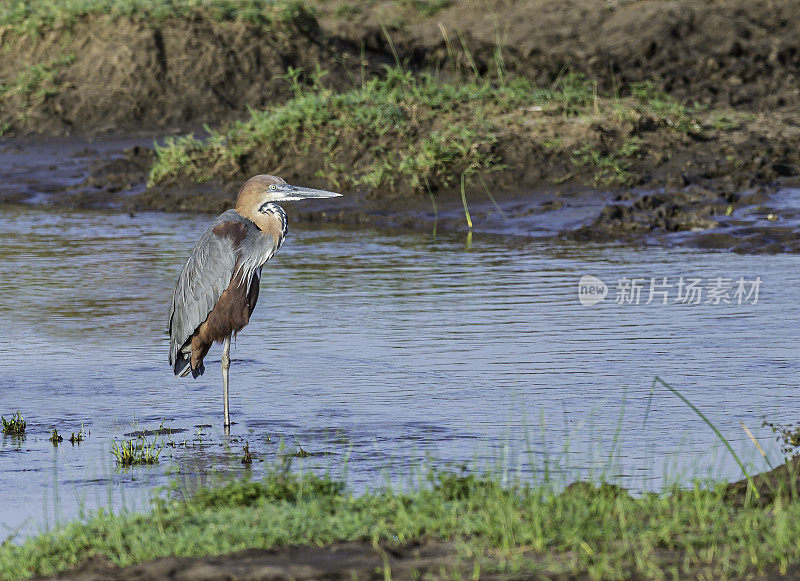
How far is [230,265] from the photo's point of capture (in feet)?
19.6

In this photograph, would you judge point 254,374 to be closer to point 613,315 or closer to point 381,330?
point 381,330

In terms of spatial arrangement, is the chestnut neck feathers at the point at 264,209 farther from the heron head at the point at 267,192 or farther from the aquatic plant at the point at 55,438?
the aquatic plant at the point at 55,438

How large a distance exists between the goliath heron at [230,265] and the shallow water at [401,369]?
0.40 m

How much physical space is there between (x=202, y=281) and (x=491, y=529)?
8.94 feet

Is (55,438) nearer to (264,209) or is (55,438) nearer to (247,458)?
(247,458)

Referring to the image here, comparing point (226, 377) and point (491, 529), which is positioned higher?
point (226, 377)

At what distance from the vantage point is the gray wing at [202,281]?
236 inches

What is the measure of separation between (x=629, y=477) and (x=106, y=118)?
11982 mm

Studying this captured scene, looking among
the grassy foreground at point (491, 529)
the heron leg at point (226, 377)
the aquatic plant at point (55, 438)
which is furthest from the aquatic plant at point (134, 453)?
the grassy foreground at point (491, 529)

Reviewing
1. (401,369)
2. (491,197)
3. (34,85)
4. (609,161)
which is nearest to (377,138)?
(491,197)

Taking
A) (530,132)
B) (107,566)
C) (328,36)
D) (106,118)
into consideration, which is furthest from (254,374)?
(328,36)

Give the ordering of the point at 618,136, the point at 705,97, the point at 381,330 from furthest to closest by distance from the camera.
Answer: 1. the point at 705,97
2. the point at 618,136
3. the point at 381,330

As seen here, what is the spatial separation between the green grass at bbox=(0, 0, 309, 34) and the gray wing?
10643 mm

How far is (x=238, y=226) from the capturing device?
5988 millimetres
